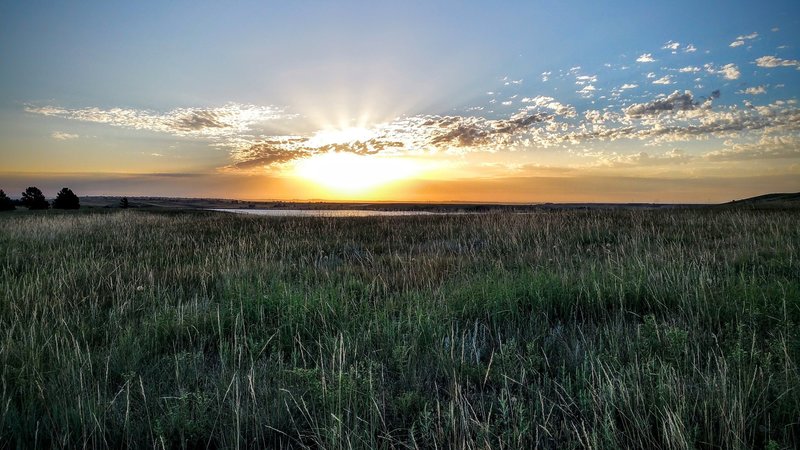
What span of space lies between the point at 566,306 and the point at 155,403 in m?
3.95

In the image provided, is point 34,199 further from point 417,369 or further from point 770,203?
point 770,203

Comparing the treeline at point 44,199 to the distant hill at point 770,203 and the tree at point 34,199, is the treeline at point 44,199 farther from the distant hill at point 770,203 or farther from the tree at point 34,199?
the distant hill at point 770,203

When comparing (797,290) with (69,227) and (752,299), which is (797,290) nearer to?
(752,299)

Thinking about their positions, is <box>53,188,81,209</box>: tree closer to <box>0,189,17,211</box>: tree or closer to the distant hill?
<box>0,189,17,211</box>: tree

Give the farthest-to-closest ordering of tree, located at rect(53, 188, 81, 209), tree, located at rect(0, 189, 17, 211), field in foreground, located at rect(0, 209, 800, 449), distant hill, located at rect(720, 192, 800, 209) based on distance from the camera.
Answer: tree, located at rect(53, 188, 81, 209) → tree, located at rect(0, 189, 17, 211) → distant hill, located at rect(720, 192, 800, 209) → field in foreground, located at rect(0, 209, 800, 449)

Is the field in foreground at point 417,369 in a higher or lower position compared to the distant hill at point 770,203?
lower

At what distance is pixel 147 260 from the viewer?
813 centimetres

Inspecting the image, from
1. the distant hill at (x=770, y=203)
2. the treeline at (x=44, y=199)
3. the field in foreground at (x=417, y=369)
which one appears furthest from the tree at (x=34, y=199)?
the distant hill at (x=770, y=203)

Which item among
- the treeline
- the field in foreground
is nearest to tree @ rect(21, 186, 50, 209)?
the treeline

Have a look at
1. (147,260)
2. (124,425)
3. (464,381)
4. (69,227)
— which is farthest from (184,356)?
(69,227)

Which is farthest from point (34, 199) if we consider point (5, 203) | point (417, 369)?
point (417, 369)

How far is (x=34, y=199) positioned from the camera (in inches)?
1577

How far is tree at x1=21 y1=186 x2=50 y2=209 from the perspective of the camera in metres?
39.7

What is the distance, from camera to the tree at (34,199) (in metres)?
39.7
